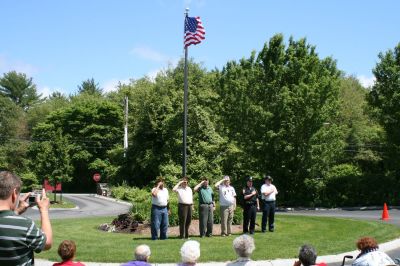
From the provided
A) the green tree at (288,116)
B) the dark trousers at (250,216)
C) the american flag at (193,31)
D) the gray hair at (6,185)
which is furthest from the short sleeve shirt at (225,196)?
the green tree at (288,116)

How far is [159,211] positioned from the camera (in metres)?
15.3

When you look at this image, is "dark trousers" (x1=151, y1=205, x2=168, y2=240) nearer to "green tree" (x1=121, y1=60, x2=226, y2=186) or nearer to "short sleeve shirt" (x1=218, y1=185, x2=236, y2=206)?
"short sleeve shirt" (x1=218, y1=185, x2=236, y2=206)

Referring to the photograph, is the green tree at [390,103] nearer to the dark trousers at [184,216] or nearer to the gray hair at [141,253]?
the dark trousers at [184,216]

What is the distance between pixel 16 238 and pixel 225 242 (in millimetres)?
11062

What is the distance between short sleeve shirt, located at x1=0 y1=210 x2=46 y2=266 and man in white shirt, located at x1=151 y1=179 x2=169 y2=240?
36.7 feet

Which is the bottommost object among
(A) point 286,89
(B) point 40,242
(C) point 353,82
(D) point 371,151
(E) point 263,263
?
(E) point 263,263

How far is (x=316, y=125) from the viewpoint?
3647cm

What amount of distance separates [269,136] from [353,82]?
43400 millimetres

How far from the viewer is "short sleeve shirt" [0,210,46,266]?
3.97m

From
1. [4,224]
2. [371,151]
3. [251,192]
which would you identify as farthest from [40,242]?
[371,151]

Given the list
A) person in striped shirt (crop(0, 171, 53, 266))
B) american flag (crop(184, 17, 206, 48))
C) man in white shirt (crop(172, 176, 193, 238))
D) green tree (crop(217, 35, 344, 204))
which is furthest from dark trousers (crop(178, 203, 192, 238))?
green tree (crop(217, 35, 344, 204))

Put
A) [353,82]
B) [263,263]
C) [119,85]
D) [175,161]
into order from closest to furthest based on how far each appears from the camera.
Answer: [263,263]
[175,161]
[353,82]
[119,85]

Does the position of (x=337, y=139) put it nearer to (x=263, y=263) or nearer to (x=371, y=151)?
(x=371, y=151)

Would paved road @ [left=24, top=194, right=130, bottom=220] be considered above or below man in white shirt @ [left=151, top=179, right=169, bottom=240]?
below
